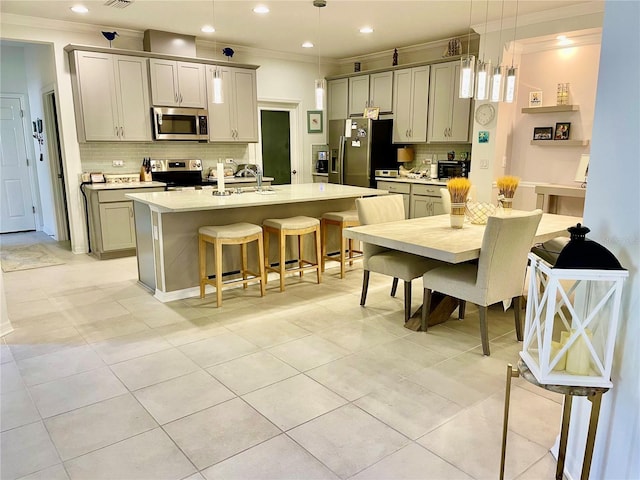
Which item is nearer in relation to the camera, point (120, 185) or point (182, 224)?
point (182, 224)

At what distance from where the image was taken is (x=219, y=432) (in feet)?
7.29

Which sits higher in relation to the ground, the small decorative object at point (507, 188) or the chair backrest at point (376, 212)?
the small decorative object at point (507, 188)

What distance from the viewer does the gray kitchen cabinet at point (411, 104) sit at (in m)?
6.46

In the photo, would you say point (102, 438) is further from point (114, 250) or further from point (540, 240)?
point (114, 250)

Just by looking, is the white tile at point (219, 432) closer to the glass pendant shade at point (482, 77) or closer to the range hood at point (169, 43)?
the glass pendant shade at point (482, 77)

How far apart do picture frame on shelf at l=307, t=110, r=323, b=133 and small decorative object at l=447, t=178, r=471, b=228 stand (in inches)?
190

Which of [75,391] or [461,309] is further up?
[461,309]

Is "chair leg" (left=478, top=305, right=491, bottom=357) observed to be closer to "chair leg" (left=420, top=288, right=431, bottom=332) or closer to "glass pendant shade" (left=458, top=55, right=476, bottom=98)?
"chair leg" (left=420, top=288, right=431, bottom=332)

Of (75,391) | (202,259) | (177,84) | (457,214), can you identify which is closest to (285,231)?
(202,259)

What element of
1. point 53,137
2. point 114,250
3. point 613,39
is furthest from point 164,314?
point 53,137

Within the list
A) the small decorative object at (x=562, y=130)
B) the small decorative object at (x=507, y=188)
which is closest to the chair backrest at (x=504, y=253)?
the small decorative object at (x=507, y=188)

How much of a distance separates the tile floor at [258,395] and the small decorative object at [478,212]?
777mm

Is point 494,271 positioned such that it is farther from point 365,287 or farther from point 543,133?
point 543,133

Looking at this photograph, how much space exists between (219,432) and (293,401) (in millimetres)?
435
